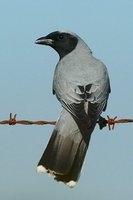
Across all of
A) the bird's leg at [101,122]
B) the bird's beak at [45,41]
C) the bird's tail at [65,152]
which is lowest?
the bird's tail at [65,152]

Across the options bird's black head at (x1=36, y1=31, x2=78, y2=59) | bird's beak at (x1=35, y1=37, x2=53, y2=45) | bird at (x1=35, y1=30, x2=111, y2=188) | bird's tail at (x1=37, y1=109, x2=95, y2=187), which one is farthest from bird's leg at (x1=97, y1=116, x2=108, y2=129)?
bird's beak at (x1=35, y1=37, x2=53, y2=45)

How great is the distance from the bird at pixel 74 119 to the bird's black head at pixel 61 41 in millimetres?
974

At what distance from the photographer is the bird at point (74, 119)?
6.51 metres

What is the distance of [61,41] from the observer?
326 inches

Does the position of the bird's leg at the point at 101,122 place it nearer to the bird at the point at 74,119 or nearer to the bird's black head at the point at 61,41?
the bird at the point at 74,119

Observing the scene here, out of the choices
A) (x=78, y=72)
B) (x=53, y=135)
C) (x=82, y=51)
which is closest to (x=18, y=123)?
(x=53, y=135)

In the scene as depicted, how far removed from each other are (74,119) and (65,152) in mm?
401

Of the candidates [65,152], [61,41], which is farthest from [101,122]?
[61,41]

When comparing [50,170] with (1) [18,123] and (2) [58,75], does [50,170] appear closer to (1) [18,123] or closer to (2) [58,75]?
(1) [18,123]

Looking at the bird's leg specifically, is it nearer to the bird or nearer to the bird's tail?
the bird

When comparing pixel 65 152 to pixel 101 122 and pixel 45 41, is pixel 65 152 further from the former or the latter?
pixel 45 41

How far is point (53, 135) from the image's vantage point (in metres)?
6.70

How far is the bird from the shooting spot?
6.51 meters

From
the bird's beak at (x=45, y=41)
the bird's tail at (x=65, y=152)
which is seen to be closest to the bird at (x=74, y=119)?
the bird's tail at (x=65, y=152)
